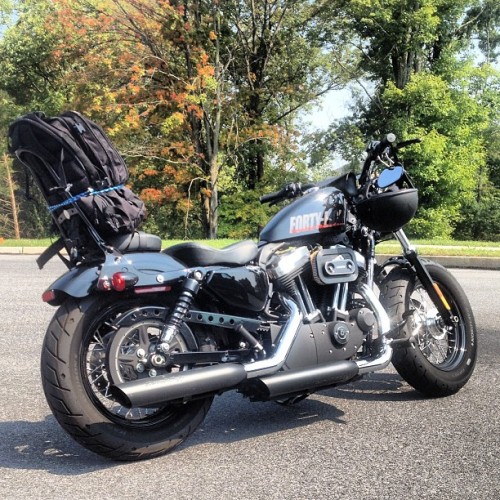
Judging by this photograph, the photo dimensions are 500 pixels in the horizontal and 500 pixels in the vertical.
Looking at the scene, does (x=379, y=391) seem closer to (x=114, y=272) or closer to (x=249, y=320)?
(x=249, y=320)

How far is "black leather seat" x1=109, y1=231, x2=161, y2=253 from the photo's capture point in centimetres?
348

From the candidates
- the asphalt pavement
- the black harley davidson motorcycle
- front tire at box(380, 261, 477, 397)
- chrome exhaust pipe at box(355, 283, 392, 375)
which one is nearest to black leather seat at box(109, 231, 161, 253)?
the black harley davidson motorcycle

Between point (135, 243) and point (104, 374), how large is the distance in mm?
673

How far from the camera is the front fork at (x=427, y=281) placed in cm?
457

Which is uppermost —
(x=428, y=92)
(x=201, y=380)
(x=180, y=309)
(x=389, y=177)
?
(x=428, y=92)

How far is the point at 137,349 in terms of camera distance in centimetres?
340

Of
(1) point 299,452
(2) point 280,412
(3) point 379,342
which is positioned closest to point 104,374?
(1) point 299,452

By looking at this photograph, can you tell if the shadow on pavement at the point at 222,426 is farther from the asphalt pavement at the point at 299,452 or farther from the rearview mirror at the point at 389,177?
the rearview mirror at the point at 389,177

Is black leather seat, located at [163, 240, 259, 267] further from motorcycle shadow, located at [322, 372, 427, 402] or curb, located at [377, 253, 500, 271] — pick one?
curb, located at [377, 253, 500, 271]

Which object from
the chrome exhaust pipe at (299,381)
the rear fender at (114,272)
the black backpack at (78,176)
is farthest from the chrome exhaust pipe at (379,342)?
the black backpack at (78,176)

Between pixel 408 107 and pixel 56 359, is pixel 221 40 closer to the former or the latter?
pixel 408 107

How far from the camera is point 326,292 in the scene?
4.12 metres

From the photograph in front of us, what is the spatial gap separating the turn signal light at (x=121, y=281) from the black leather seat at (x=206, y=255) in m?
0.40

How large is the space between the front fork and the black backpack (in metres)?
1.91
